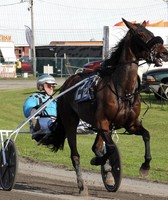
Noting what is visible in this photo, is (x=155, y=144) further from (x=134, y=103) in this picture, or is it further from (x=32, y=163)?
(x=134, y=103)

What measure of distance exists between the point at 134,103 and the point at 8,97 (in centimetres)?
1770

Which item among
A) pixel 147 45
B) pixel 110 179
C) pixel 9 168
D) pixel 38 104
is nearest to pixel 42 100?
pixel 38 104

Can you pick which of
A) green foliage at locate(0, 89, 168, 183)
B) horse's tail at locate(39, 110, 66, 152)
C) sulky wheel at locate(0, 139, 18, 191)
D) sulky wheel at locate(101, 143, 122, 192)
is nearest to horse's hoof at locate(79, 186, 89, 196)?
sulky wheel at locate(101, 143, 122, 192)

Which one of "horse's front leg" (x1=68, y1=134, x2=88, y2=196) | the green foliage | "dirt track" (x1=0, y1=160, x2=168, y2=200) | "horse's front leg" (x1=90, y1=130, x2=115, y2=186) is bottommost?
the green foliage

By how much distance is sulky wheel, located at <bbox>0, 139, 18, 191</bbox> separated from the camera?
8188 mm

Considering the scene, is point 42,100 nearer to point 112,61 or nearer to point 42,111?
point 42,111

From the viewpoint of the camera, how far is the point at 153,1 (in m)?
60.7

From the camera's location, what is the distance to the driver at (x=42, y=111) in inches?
352

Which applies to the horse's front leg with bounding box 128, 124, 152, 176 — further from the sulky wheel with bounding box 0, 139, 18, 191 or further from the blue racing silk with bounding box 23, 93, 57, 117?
the blue racing silk with bounding box 23, 93, 57, 117

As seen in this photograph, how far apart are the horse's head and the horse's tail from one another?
1.99 meters

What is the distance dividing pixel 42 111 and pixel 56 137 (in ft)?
1.88

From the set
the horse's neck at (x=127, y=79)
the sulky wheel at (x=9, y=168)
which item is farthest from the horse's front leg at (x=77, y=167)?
the horse's neck at (x=127, y=79)

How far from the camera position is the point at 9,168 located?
8.38 meters

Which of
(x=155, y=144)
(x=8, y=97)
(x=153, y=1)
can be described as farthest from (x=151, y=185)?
(x=153, y=1)
